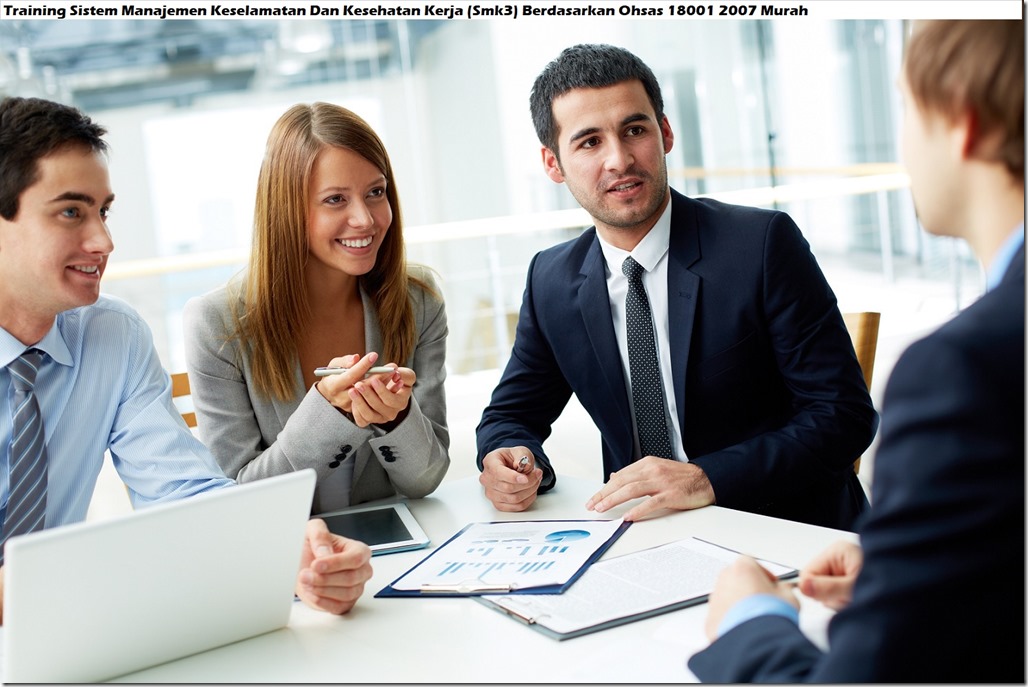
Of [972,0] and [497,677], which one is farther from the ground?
[972,0]

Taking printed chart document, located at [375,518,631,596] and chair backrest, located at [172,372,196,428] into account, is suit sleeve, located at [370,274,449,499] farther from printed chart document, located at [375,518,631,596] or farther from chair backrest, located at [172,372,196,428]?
chair backrest, located at [172,372,196,428]

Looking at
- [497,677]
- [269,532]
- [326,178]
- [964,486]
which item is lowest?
[497,677]

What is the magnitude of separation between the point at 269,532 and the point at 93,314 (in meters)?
0.84

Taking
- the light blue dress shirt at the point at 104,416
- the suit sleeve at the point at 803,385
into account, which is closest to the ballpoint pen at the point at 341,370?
the light blue dress shirt at the point at 104,416

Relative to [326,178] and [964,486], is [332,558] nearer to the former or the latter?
[964,486]

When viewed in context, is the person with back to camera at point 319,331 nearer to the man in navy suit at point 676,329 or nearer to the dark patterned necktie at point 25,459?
the man in navy suit at point 676,329

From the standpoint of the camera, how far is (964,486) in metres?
0.68

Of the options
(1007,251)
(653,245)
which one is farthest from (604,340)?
(1007,251)

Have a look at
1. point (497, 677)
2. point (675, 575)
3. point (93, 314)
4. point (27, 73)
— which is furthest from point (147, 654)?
point (27, 73)

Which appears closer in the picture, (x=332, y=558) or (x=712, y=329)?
(x=332, y=558)

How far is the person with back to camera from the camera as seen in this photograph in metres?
1.82

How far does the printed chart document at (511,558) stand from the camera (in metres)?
1.30

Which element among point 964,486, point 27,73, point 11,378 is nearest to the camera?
point 964,486

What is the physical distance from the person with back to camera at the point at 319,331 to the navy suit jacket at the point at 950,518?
1149mm
